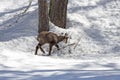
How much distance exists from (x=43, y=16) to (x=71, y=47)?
1.62m

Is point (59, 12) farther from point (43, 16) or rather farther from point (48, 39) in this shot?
point (48, 39)

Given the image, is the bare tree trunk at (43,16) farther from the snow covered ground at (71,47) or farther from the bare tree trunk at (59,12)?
the bare tree trunk at (59,12)

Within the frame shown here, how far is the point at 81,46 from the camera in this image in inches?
604

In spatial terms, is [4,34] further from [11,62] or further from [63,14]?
[11,62]

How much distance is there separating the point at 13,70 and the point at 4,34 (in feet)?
25.0

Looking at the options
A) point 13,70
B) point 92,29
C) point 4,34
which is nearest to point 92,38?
point 92,29

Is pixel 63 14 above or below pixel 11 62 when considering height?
above

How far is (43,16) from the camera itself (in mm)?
15250

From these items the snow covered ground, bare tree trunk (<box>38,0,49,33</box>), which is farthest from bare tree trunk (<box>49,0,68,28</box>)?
bare tree trunk (<box>38,0,49,33</box>)

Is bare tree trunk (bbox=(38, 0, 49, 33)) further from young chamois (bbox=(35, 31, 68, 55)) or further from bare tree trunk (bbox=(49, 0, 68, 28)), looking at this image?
young chamois (bbox=(35, 31, 68, 55))

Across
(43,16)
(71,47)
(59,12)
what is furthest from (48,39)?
(59,12)

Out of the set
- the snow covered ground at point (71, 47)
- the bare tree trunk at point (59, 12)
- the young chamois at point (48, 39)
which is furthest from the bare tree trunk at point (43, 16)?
the young chamois at point (48, 39)

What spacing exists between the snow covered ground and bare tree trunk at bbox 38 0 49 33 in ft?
1.36

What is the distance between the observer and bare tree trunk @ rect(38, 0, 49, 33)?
15.1 meters
